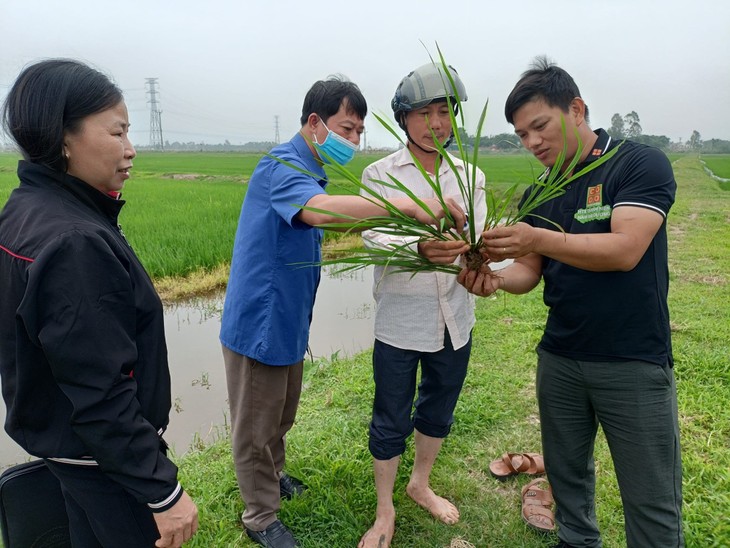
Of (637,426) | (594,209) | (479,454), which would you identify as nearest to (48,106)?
(594,209)

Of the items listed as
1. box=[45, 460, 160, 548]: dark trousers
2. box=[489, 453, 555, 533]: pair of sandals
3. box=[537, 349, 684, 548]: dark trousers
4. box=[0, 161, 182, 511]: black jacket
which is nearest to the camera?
box=[0, 161, 182, 511]: black jacket

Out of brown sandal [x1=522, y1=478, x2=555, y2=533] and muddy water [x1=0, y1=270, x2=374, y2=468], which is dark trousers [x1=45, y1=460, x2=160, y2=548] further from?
muddy water [x1=0, y1=270, x2=374, y2=468]

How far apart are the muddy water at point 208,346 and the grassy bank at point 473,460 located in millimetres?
651

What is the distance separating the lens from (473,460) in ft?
8.47

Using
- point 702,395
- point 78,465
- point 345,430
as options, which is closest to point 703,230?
point 702,395

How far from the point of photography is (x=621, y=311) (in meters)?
1.54

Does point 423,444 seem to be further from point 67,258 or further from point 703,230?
point 703,230

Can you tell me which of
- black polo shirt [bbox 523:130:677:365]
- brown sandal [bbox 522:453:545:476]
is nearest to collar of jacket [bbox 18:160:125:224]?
black polo shirt [bbox 523:130:677:365]

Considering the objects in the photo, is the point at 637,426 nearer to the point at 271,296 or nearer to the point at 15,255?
the point at 271,296

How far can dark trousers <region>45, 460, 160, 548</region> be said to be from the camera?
3.90 feet

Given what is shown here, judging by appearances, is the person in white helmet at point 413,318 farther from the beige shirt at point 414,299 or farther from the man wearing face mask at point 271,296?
the man wearing face mask at point 271,296

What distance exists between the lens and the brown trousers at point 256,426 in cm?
189

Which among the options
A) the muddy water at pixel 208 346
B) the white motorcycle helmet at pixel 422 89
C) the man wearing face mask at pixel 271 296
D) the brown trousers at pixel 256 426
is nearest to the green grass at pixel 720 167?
the muddy water at pixel 208 346

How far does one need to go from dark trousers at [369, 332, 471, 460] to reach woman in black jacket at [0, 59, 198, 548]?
90 cm
